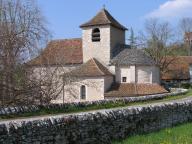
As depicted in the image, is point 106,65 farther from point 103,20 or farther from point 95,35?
point 103,20

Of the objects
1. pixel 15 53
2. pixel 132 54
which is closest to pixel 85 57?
pixel 132 54

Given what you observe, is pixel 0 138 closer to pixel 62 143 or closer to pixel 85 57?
pixel 62 143

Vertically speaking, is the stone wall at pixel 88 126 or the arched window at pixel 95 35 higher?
the arched window at pixel 95 35

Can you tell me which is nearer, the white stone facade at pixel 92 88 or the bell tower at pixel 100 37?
the white stone facade at pixel 92 88

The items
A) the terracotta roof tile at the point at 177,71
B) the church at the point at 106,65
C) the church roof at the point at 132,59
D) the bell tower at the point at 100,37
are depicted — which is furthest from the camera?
the terracotta roof tile at the point at 177,71

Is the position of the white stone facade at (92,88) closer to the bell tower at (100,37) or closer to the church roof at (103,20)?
the bell tower at (100,37)

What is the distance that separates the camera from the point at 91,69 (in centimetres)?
5316

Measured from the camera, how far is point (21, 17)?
94.7ft

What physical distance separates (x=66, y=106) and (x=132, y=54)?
34838mm

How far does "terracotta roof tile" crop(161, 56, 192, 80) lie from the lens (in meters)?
72.7

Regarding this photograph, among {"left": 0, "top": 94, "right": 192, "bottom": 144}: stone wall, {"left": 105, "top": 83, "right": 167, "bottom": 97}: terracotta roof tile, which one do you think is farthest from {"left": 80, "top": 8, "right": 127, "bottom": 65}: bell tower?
{"left": 0, "top": 94, "right": 192, "bottom": 144}: stone wall

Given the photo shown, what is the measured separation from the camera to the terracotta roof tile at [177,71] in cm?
7269

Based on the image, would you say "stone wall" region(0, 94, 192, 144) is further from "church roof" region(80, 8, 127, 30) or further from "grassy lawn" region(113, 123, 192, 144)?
"church roof" region(80, 8, 127, 30)

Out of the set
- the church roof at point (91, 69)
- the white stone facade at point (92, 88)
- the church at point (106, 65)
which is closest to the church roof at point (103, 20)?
the church at point (106, 65)
